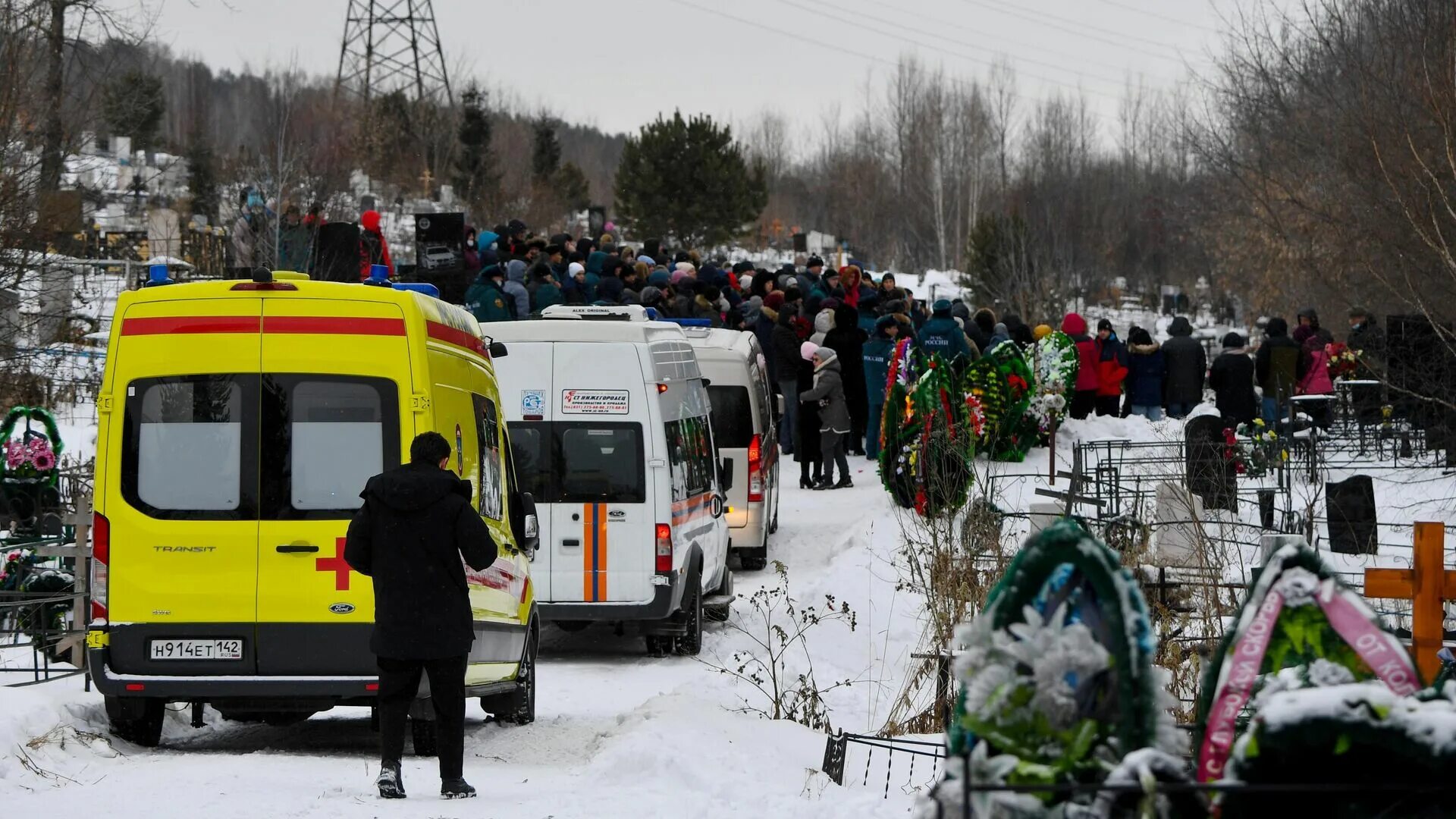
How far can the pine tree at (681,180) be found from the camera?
59906mm

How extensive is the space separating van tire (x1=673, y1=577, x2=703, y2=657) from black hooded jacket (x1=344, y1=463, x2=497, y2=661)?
19.4ft

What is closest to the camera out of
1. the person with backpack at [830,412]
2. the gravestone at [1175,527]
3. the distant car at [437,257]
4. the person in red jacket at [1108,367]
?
the gravestone at [1175,527]

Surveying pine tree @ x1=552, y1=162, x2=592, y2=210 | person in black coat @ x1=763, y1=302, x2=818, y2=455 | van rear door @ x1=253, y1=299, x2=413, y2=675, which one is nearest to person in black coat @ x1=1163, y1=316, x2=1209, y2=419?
person in black coat @ x1=763, y1=302, x2=818, y2=455

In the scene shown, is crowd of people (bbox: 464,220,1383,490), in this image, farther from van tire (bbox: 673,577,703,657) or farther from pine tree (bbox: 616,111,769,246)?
pine tree (bbox: 616,111,769,246)

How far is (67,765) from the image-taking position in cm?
893

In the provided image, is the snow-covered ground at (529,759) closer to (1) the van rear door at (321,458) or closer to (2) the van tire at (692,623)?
(2) the van tire at (692,623)

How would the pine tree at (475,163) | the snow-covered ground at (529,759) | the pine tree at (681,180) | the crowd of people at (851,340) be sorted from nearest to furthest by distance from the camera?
the snow-covered ground at (529,759) → the crowd of people at (851,340) → the pine tree at (475,163) → the pine tree at (681,180)

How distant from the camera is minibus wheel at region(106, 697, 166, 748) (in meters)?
9.73

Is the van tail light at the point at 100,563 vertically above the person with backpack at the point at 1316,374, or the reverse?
the person with backpack at the point at 1316,374

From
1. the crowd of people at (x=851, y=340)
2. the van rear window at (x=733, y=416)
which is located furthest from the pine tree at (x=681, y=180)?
the van rear window at (x=733, y=416)

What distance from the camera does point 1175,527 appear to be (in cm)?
1398

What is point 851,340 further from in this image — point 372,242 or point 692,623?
point 692,623

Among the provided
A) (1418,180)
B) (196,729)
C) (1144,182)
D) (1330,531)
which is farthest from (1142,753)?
(1144,182)

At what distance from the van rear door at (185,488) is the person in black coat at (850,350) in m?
13.7
